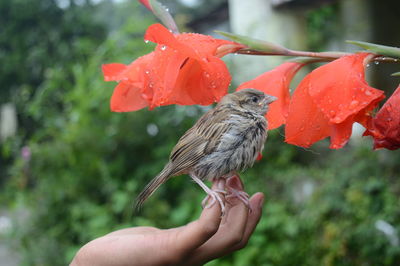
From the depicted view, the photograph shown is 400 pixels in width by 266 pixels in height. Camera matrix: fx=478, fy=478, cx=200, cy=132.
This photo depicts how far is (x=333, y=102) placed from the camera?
59 centimetres

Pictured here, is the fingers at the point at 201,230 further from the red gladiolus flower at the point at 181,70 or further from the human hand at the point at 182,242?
the red gladiolus flower at the point at 181,70

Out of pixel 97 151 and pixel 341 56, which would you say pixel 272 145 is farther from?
pixel 341 56

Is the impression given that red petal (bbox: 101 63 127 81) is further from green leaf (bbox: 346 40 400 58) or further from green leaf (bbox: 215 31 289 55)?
green leaf (bbox: 346 40 400 58)

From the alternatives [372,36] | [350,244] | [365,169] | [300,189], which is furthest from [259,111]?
[372,36]

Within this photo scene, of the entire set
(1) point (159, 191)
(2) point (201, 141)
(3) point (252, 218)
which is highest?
(2) point (201, 141)

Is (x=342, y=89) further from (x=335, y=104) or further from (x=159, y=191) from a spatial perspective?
(x=159, y=191)

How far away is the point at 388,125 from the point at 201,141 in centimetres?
40

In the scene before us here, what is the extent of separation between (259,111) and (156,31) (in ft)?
0.99

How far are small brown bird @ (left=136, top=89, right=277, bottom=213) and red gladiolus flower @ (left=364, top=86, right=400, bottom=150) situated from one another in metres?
0.22

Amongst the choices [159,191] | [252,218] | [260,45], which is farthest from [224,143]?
[159,191]

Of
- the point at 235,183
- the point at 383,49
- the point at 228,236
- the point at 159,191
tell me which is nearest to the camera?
the point at 383,49

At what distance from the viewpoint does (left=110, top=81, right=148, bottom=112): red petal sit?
2.56 ft

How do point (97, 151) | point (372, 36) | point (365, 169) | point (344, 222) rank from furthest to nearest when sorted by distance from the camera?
point (372, 36), point (97, 151), point (365, 169), point (344, 222)

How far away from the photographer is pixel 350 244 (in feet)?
11.2
